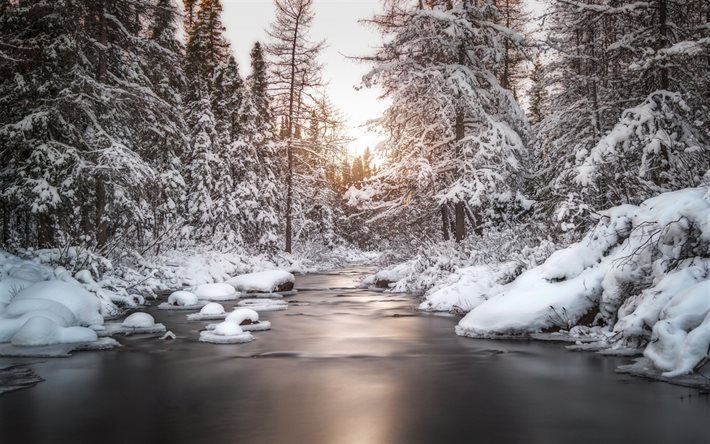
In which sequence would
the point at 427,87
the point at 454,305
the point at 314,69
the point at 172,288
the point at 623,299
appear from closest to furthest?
the point at 623,299 < the point at 454,305 < the point at 427,87 < the point at 172,288 < the point at 314,69

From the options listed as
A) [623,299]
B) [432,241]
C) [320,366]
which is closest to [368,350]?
[320,366]

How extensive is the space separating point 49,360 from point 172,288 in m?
10.6

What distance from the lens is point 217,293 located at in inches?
608

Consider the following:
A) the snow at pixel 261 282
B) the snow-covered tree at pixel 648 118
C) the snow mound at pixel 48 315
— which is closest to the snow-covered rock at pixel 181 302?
the snow mound at pixel 48 315

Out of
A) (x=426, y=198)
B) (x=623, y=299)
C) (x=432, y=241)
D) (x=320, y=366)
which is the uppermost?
(x=426, y=198)

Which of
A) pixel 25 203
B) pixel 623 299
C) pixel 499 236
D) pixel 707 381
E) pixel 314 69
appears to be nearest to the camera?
pixel 707 381

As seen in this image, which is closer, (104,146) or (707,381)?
(707,381)

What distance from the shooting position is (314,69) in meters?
28.4

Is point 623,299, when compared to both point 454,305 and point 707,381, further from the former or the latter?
point 454,305

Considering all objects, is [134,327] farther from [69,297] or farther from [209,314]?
[209,314]

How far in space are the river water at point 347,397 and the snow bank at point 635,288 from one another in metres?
0.50

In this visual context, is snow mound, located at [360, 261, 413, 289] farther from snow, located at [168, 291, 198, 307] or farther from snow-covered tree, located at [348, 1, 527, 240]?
snow, located at [168, 291, 198, 307]

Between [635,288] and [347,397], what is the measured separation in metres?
4.94

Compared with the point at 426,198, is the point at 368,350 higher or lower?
lower
